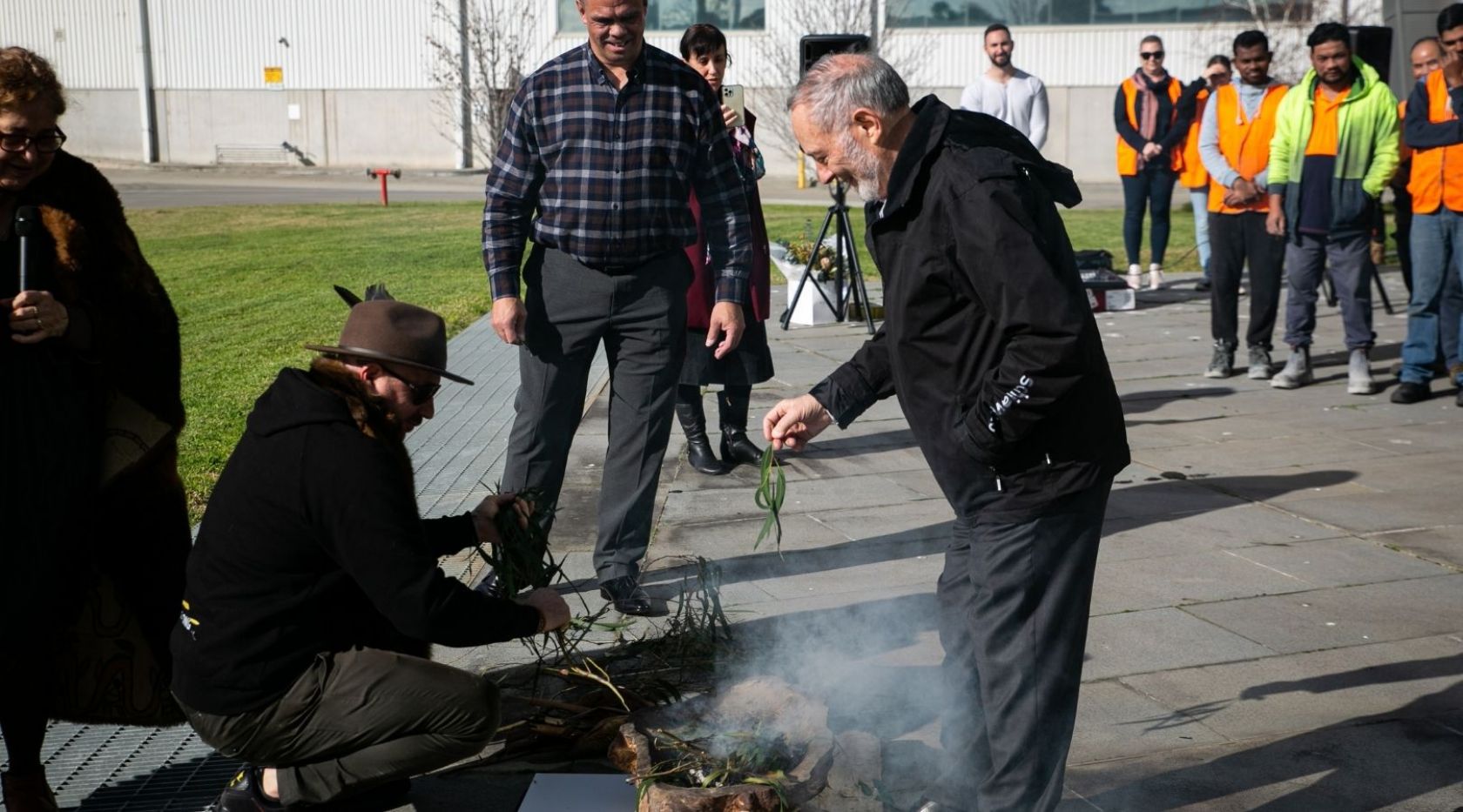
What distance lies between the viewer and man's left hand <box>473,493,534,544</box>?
149 inches

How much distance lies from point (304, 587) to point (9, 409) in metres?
0.89

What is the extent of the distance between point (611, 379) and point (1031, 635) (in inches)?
89.3

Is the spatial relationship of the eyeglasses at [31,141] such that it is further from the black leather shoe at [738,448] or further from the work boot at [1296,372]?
the work boot at [1296,372]

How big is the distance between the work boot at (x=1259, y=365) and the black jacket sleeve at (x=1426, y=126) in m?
1.63

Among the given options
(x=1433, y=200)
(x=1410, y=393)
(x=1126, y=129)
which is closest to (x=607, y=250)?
(x=1433, y=200)

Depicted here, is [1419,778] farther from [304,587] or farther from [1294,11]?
[1294,11]

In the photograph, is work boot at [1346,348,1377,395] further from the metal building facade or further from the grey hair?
the metal building facade

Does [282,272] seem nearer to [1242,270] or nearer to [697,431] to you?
[697,431]

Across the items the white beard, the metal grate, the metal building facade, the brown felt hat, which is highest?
the metal building facade

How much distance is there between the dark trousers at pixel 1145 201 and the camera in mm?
12797

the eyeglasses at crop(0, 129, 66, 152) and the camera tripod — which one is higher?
→ the eyeglasses at crop(0, 129, 66, 152)

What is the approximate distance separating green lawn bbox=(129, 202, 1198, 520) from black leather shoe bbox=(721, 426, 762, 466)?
2460mm

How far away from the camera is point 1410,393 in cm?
832

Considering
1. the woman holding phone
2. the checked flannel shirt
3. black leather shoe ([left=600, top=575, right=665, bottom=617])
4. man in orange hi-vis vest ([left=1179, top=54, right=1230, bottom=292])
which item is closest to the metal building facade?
man in orange hi-vis vest ([left=1179, top=54, right=1230, bottom=292])
